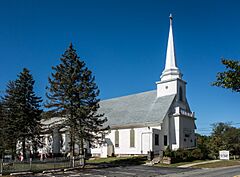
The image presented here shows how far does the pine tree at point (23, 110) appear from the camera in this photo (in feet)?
108

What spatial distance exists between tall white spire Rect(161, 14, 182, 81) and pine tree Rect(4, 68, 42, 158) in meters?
19.1

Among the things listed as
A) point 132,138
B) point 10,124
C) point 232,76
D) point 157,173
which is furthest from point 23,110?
point 232,76

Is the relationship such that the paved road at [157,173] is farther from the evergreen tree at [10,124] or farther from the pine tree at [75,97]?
the evergreen tree at [10,124]

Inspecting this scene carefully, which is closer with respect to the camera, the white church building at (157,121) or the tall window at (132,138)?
the white church building at (157,121)

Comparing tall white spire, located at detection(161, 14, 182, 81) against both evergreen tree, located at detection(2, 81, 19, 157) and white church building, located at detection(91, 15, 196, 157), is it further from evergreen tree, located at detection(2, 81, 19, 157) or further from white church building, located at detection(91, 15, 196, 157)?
evergreen tree, located at detection(2, 81, 19, 157)

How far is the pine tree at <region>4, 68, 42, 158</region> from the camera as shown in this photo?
3286cm

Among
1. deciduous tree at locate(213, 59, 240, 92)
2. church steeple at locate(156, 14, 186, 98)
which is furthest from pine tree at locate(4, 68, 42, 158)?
deciduous tree at locate(213, 59, 240, 92)

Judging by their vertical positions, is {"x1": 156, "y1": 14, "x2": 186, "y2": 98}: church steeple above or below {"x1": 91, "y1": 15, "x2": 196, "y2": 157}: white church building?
above

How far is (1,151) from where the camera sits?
3419 centimetres

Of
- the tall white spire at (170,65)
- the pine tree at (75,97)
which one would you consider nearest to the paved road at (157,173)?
the pine tree at (75,97)

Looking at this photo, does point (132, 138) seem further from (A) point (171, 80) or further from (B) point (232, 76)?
(B) point (232, 76)

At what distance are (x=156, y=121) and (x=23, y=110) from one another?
1702 cm

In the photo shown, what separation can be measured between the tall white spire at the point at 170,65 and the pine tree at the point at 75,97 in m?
16.4

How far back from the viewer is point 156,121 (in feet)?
123
